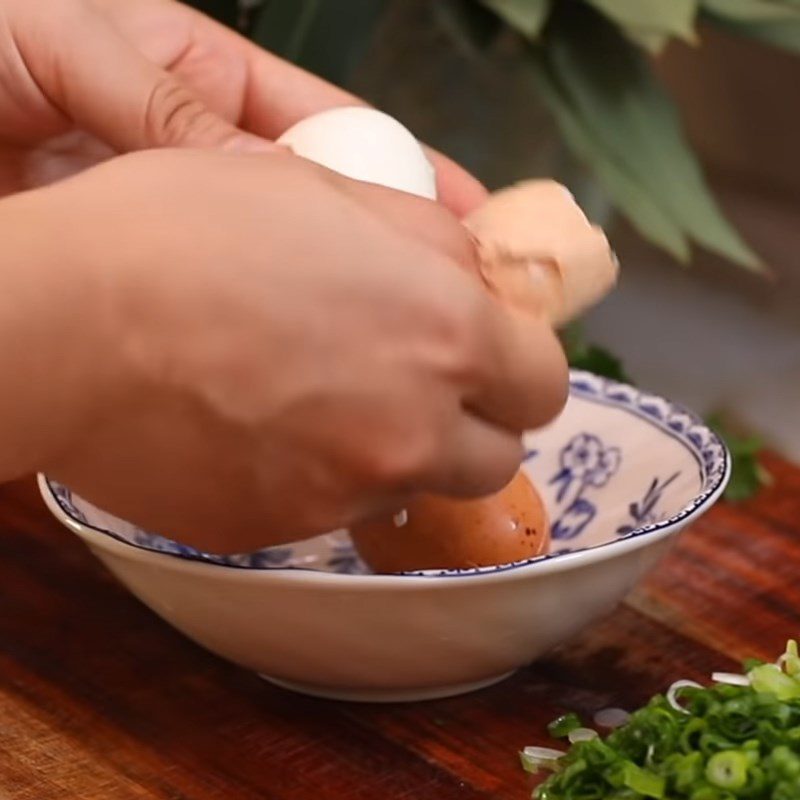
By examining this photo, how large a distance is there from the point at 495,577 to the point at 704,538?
320 mm

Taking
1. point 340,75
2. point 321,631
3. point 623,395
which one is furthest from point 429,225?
point 340,75

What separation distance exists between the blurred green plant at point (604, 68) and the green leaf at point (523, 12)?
5cm

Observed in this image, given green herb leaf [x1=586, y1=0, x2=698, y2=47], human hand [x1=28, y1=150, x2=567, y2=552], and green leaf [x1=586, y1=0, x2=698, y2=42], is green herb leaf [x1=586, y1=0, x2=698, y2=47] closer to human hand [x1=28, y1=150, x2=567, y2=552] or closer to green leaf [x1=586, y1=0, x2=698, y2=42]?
green leaf [x1=586, y1=0, x2=698, y2=42]

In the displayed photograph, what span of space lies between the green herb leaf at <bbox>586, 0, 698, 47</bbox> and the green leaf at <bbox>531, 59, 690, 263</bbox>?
9 centimetres

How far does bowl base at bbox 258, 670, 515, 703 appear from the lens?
69cm

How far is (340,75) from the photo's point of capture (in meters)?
1.12

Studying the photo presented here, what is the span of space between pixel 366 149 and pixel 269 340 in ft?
0.76

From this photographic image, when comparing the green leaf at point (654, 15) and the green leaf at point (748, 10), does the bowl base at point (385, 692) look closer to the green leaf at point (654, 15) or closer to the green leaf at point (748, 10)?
the green leaf at point (654, 15)

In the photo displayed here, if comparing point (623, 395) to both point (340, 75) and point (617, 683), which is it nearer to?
point (617, 683)

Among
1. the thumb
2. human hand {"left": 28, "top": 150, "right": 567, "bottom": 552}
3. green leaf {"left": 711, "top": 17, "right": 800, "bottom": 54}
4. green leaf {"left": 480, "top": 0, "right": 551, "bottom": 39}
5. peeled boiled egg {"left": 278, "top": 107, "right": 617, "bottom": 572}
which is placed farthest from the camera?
green leaf {"left": 711, "top": 17, "right": 800, "bottom": 54}

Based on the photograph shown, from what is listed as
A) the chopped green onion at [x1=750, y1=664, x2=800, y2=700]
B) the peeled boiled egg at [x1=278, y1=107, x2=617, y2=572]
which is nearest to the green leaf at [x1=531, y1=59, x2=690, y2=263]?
the peeled boiled egg at [x1=278, y1=107, x2=617, y2=572]

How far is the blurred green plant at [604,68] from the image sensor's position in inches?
42.1

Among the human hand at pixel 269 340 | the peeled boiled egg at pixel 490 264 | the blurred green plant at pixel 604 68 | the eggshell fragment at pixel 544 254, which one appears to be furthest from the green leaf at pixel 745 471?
the human hand at pixel 269 340

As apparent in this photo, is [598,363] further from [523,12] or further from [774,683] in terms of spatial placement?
[774,683]
